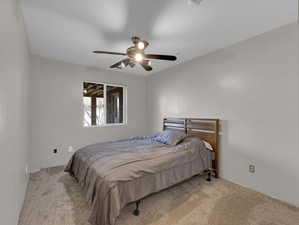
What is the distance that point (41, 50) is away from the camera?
2785mm

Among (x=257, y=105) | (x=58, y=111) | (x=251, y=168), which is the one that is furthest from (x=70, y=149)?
(x=257, y=105)

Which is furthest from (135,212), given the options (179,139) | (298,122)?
(298,122)

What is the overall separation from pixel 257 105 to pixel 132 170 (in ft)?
7.29

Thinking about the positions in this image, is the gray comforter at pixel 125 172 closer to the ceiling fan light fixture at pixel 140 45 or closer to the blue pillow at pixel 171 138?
the blue pillow at pixel 171 138

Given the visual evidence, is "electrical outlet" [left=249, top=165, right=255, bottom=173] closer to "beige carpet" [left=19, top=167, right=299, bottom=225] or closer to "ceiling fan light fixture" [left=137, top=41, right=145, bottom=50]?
"beige carpet" [left=19, top=167, right=299, bottom=225]

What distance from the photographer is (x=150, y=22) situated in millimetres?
1943

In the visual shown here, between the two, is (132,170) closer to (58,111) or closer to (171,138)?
(171,138)

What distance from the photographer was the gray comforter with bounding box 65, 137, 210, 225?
1484 mm

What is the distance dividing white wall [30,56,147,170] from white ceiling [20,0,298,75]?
2.07ft

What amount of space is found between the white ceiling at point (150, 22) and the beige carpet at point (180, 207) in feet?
8.41

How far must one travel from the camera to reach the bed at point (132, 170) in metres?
1.49

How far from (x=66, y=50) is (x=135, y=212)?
310 cm

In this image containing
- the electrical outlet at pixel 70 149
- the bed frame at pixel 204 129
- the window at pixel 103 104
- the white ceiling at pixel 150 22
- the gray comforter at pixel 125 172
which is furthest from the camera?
the window at pixel 103 104

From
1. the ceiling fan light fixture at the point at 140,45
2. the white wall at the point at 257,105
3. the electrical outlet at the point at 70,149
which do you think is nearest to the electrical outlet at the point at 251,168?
the white wall at the point at 257,105
